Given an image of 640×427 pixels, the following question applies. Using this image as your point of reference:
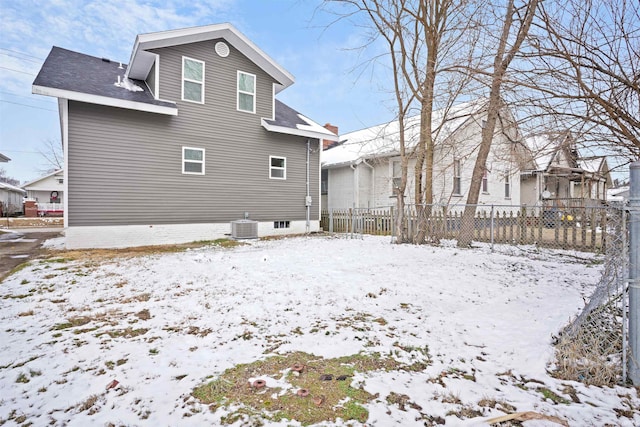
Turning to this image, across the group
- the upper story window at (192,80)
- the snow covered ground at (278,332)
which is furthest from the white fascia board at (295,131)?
the snow covered ground at (278,332)

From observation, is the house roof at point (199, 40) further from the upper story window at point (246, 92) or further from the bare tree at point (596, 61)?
the bare tree at point (596, 61)

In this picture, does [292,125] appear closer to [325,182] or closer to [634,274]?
[325,182]

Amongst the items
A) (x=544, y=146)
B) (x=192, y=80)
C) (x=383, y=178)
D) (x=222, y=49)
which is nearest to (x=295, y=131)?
(x=222, y=49)

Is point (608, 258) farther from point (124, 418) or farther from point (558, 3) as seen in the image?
point (124, 418)

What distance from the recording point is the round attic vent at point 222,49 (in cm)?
1157

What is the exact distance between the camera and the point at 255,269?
6.00 meters

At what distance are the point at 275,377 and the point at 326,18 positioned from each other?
10049 millimetres

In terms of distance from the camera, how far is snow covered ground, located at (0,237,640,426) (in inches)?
83.6

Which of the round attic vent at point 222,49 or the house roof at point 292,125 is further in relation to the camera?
the house roof at point 292,125

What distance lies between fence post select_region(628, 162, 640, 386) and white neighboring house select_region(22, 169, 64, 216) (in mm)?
41709

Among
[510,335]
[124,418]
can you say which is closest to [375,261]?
[510,335]

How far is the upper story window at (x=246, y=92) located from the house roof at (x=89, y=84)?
2578 mm

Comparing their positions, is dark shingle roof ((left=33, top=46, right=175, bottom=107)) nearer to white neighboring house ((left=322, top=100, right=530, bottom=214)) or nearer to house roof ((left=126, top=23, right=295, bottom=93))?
house roof ((left=126, top=23, right=295, bottom=93))

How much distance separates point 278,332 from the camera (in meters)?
3.29
